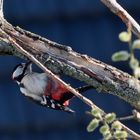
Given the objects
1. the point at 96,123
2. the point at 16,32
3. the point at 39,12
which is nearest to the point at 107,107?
the point at 39,12

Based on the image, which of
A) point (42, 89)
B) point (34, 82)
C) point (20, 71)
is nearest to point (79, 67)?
point (42, 89)

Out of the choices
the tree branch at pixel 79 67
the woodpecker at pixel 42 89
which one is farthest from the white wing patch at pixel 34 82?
the tree branch at pixel 79 67

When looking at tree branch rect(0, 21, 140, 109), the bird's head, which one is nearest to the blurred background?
the bird's head

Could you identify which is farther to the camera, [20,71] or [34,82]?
[20,71]

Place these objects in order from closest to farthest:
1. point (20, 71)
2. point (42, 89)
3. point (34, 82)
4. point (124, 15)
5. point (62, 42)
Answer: point (124, 15), point (42, 89), point (34, 82), point (20, 71), point (62, 42)

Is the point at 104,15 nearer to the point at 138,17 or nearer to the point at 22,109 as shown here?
the point at 138,17

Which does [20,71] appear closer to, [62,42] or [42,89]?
[42,89]

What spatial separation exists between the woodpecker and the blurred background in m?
4.05

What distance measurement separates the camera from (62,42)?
844cm

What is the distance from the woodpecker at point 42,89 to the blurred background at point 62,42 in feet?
13.3

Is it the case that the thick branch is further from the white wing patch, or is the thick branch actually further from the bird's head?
the bird's head

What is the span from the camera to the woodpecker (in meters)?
3.83

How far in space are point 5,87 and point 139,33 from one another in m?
6.46

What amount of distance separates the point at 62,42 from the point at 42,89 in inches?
180
